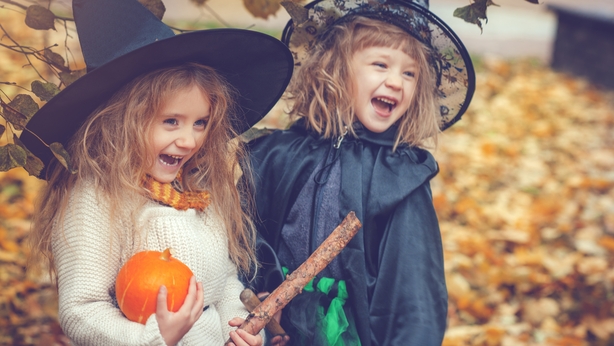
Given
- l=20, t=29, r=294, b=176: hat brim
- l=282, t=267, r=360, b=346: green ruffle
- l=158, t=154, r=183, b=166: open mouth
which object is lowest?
l=282, t=267, r=360, b=346: green ruffle

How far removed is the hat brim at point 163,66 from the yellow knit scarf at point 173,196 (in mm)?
283

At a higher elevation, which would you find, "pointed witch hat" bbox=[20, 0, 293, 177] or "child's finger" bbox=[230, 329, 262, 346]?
"pointed witch hat" bbox=[20, 0, 293, 177]

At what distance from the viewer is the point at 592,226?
4461mm

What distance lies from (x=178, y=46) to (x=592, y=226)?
3.65 m

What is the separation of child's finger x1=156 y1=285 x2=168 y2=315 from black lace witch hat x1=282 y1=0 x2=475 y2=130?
1.10 metres

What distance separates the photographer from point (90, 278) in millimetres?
1829

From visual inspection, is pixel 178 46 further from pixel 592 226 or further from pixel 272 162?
pixel 592 226

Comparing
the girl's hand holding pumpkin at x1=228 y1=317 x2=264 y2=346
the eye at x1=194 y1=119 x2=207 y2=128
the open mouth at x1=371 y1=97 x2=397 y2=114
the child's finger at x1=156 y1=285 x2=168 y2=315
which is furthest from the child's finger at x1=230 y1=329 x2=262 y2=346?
the open mouth at x1=371 y1=97 x2=397 y2=114

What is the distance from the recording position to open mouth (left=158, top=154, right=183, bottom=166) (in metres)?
2.01

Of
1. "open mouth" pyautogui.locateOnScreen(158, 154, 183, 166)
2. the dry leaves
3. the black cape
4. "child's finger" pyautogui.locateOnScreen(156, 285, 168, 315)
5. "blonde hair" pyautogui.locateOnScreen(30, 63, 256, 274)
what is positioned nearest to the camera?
"child's finger" pyautogui.locateOnScreen(156, 285, 168, 315)

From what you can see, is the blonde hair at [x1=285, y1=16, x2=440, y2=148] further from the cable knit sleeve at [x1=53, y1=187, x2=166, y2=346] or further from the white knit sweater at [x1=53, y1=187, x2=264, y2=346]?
the cable knit sleeve at [x1=53, y1=187, x2=166, y2=346]

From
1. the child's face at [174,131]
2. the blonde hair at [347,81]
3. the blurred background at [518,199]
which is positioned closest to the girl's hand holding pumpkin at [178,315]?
the child's face at [174,131]

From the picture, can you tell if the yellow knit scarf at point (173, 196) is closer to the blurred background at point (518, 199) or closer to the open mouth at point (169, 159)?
the open mouth at point (169, 159)

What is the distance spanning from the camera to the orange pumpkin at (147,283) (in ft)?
5.66
